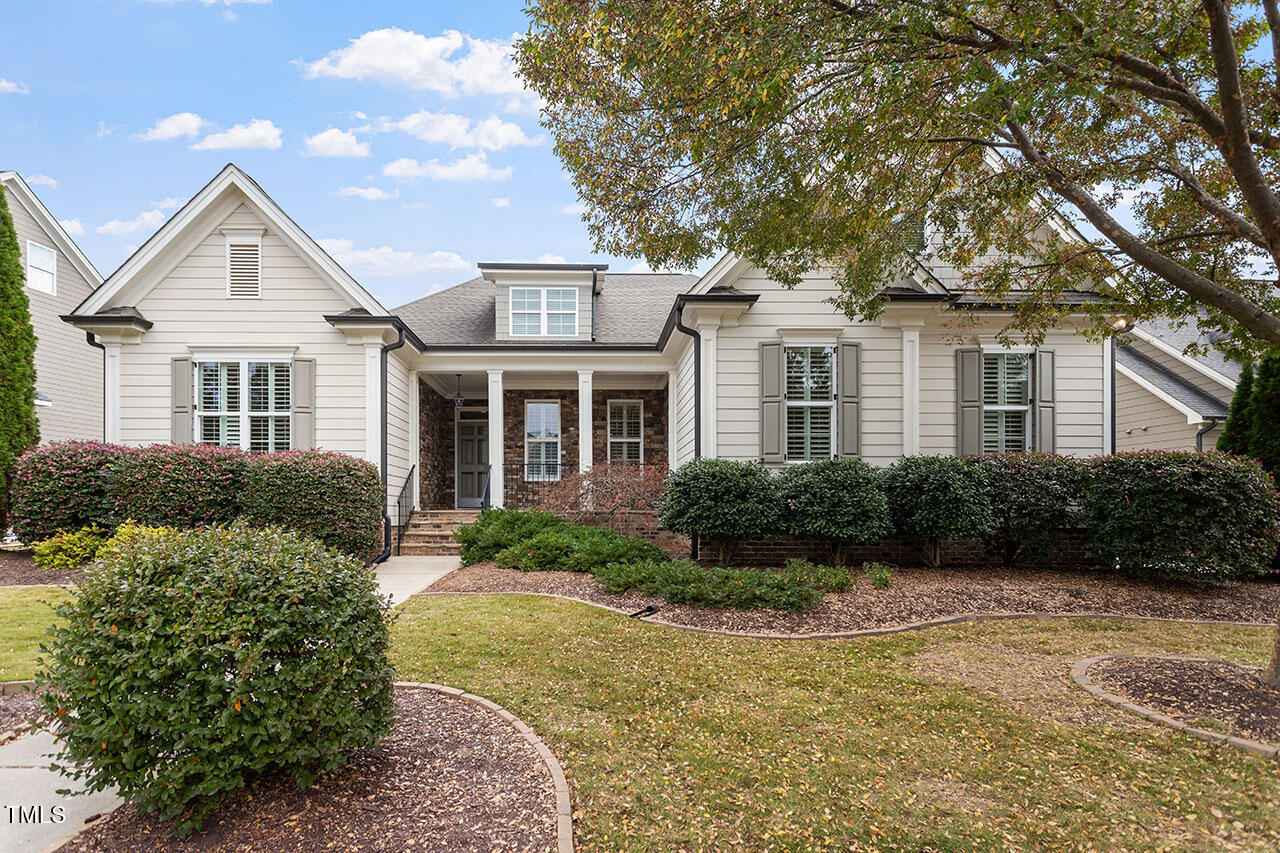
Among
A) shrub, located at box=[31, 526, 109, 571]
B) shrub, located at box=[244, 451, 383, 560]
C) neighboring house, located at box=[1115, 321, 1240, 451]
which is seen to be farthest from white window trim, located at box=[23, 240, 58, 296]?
neighboring house, located at box=[1115, 321, 1240, 451]

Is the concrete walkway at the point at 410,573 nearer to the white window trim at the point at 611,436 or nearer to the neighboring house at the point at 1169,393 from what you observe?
the white window trim at the point at 611,436

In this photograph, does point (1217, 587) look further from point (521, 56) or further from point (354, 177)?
point (354, 177)

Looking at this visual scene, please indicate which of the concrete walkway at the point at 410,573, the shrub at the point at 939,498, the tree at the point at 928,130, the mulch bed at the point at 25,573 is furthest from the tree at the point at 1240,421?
the mulch bed at the point at 25,573

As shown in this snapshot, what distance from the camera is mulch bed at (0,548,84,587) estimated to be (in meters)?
7.88

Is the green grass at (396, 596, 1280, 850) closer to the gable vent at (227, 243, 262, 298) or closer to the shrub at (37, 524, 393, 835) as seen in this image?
the shrub at (37, 524, 393, 835)

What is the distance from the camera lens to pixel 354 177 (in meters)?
17.6

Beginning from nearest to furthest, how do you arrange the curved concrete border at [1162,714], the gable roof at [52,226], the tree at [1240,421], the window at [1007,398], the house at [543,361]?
the curved concrete border at [1162,714], the tree at [1240,421], the house at [543,361], the window at [1007,398], the gable roof at [52,226]

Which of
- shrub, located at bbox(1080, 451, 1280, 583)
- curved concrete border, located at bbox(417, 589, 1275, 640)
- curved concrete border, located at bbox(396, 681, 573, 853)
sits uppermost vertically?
shrub, located at bbox(1080, 451, 1280, 583)

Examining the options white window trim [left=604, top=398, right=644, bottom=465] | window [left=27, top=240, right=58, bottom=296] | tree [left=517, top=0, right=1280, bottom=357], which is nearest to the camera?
tree [left=517, top=0, right=1280, bottom=357]

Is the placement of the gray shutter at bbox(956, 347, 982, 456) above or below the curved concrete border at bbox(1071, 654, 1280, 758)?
above

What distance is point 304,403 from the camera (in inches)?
413

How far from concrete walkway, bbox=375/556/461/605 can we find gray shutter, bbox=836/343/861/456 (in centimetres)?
609

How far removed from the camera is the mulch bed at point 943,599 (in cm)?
648

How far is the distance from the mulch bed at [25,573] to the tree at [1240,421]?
1537 centimetres
